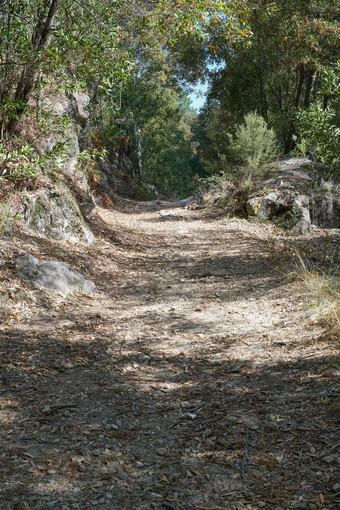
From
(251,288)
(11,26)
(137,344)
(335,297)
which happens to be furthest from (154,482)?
(11,26)

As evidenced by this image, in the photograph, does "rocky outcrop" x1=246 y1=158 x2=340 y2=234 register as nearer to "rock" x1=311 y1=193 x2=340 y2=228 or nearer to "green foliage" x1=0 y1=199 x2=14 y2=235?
"rock" x1=311 y1=193 x2=340 y2=228

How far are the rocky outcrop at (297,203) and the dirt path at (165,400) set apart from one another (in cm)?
567

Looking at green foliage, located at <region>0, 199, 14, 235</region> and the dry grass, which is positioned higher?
green foliage, located at <region>0, 199, 14, 235</region>

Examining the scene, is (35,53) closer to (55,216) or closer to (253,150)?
(55,216)

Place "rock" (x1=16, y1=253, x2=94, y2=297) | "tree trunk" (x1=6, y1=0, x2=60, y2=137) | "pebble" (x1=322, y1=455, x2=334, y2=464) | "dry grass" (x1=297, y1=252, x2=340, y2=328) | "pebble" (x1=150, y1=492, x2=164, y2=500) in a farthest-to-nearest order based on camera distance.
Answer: "tree trunk" (x1=6, y1=0, x2=60, y2=137) < "rock" (x1=16, y1=253, x2=94, y2=297) < "dry grass" (x1=297, y1=252, x2=340, y2=328) < "pebble" (x1=322, y1=455, x2=334, y2=464) < "pebble" (x1=150, y1=492, x2=164, y2=500)

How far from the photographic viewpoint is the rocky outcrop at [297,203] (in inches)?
450

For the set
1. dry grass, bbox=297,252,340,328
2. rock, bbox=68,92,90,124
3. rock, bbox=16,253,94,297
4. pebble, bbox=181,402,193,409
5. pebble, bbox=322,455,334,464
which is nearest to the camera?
pebble, bbox=322,455,334,464

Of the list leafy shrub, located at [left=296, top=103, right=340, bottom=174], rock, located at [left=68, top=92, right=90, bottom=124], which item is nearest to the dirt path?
leafy shrub, located at [left=296, top=103, right=340, bottom=174]

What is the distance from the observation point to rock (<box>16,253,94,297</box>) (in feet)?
16.7

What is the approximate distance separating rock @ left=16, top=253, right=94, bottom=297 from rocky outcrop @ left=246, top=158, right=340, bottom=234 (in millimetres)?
6790

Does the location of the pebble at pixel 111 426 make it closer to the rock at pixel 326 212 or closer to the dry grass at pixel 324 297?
the dry grass at pixel 324 297

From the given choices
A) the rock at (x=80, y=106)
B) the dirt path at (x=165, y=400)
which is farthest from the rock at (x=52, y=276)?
the rock at (x=80, y=106)

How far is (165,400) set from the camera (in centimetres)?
321

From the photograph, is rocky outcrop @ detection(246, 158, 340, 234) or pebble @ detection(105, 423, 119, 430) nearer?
pebble @ detection(105, 423, 119, 430)
